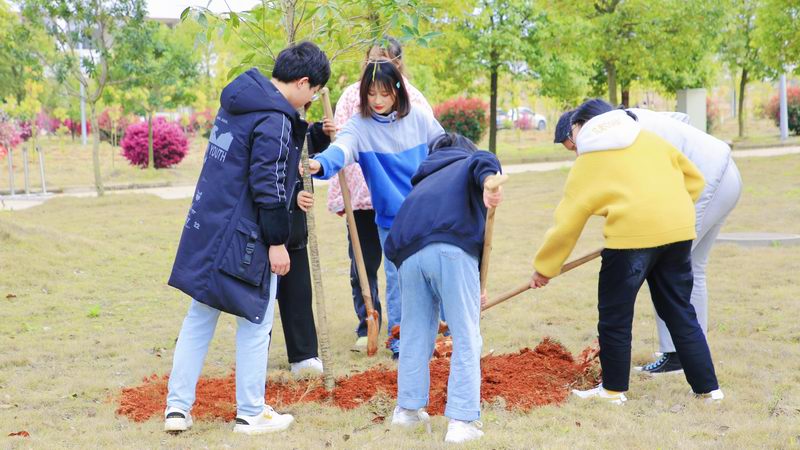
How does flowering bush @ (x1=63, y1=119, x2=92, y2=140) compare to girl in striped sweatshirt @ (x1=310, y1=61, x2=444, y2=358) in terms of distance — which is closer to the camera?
girl in striped sweatshirt @ (x1=310, y1=61, x2=444, y2=358)

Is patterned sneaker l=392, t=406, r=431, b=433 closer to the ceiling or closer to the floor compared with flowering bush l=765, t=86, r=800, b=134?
closer to the floor

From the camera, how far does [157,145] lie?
24516mm

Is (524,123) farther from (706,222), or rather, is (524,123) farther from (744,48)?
(706,222)

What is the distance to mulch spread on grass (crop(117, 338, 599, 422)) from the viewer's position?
4230mm

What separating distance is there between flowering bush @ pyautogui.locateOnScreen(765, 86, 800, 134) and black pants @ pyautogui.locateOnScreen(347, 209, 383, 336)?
90.3 feet

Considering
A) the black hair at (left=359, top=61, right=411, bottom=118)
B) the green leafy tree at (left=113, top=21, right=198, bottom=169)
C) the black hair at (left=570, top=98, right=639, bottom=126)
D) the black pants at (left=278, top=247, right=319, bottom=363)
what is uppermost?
the green leafy tree at (left=113, top=21, right=198, bottom=169)

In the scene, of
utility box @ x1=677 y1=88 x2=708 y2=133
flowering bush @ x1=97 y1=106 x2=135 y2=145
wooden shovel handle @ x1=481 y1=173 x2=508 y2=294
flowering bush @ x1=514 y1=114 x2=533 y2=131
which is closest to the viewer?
wooden shovel handle @ x1=481 y1=173 x2=508 y2=294

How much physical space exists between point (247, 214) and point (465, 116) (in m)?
24.3

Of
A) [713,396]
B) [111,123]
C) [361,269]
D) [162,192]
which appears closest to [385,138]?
[361,269]

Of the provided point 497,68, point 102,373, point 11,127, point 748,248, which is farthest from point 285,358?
point 497,68

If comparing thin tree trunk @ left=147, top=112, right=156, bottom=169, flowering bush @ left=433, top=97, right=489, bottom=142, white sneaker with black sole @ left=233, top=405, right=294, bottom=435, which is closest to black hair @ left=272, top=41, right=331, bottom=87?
white sneaker with black sole @ left=233, top=405, right=294, bottom=435

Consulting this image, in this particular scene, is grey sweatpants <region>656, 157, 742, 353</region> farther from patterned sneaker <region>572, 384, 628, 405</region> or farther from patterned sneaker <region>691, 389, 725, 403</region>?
patterned sneaker <region>572, 384, 628, 405</region>

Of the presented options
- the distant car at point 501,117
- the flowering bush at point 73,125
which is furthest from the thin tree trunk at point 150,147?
the distant car at point 501,117

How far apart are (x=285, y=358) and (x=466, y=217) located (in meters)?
2.25
